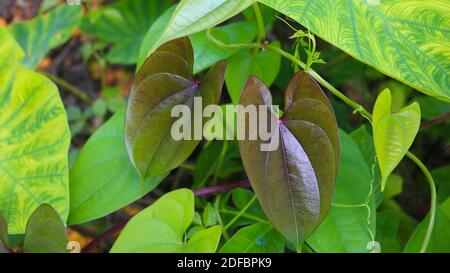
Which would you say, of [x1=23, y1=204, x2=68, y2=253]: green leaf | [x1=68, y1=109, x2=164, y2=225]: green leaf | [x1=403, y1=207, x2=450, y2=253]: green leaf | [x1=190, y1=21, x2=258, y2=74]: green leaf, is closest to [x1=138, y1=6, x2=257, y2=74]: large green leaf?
[x1=190, y1=21, x2=258, y2=74]: green leaf

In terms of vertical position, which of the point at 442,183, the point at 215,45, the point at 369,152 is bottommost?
the point at 442,183

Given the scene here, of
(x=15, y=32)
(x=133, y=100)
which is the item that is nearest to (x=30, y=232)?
(x=133, y=100)

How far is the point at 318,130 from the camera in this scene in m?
0.53

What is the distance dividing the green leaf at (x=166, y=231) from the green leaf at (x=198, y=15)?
0.19m

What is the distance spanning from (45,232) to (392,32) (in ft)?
1.38

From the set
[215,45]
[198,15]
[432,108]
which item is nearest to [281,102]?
[432,108]

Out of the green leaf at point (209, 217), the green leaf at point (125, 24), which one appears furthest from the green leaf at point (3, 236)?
Result: the green leaf at point (125, 24)

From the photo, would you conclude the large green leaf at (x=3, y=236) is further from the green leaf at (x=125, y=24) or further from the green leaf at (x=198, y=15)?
the green leaf at (x=125, y=24)

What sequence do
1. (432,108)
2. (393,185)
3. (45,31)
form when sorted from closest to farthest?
(393,185)
(432,108)
(45,31)

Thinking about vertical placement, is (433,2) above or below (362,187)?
above

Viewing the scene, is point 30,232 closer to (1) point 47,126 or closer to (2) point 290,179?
(1) point 47,126

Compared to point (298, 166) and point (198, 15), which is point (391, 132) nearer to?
point (298, 166)

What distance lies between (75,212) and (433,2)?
46 cm

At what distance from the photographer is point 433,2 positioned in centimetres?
55
